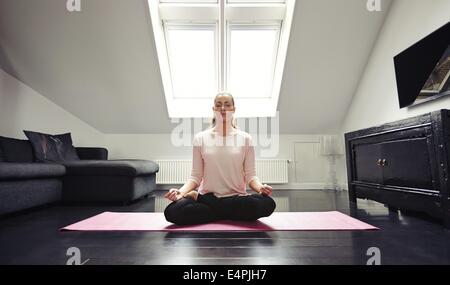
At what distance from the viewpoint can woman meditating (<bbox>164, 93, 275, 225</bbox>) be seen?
1500 mm

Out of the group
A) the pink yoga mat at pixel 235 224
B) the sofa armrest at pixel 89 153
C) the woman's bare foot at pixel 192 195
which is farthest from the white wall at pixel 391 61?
the sofa armrest at pixel 89 153

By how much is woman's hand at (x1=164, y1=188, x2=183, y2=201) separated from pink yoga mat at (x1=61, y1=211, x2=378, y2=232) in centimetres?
19

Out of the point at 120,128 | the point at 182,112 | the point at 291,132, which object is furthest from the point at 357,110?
the point at 120,128

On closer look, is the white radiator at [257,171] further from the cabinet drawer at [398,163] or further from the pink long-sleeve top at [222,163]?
the pink long-sleeve top at [222,163]

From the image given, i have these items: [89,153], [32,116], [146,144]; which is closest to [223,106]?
[89,153]

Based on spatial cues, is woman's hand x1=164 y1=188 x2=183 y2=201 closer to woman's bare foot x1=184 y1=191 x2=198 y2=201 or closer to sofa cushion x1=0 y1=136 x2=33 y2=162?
woman's bare foot x1=184 y1=191 x2=198 y2=201

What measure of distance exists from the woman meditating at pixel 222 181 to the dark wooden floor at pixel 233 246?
18 centimetres

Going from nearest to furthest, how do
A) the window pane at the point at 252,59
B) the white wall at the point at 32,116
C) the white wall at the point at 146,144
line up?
the white wall at the point at 32,116 < the window pane at the point at 252,59 < the white wall at the point at 146,144

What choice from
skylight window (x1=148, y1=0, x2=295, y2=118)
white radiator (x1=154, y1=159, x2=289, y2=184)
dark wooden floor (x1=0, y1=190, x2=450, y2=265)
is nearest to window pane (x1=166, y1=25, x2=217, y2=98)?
skylight window (x1=148, y1=0, x2=295, y2=118)

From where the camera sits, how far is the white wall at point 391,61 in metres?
2.08

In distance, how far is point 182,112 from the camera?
398cm
